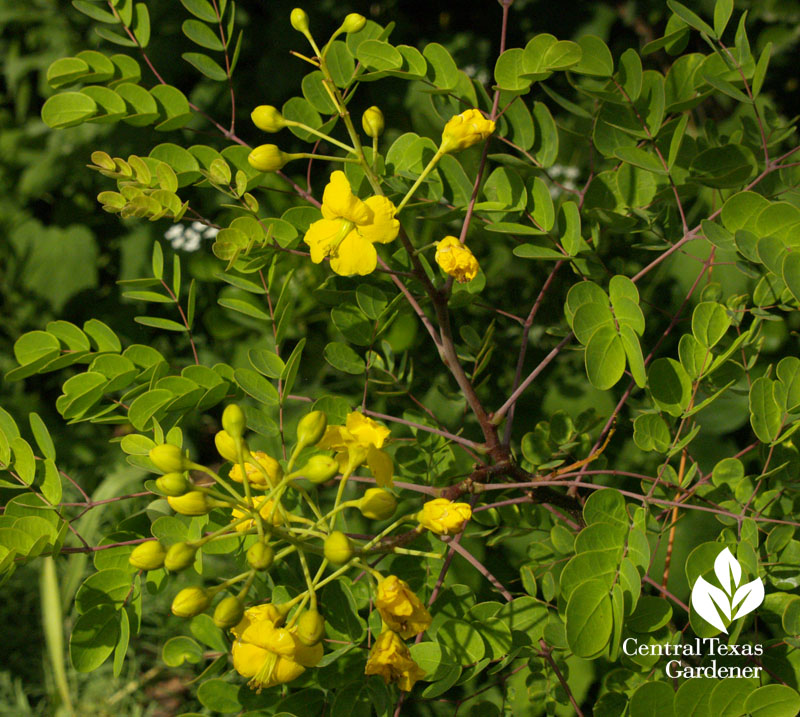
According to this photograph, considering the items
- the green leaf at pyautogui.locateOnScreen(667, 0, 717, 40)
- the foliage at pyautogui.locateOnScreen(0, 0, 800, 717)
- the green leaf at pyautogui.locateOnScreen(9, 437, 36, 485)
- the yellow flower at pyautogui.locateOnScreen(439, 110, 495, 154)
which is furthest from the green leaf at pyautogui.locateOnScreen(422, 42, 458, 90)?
the green leaf at pyautogui.locateOnScreen(9, 437, 36, 485)

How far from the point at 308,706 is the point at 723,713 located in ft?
1.29

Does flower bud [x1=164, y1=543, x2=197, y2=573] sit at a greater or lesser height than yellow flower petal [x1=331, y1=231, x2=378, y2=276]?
lesser

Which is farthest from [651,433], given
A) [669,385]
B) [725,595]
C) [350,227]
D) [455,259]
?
[350,227]

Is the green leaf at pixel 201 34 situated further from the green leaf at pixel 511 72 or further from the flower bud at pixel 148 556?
the flower bud at pixel 148 556

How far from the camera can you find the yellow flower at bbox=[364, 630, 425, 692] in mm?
631

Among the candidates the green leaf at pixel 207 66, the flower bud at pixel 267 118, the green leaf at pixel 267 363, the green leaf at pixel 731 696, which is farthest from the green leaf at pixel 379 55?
the green leaf at pixel 731 696

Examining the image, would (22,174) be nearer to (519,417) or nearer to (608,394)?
(519,417)

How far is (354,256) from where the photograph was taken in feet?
2.17

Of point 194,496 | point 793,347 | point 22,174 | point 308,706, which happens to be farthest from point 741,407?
point 22,174

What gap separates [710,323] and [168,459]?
54 cm

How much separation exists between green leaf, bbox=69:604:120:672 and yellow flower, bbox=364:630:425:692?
266 millimetres

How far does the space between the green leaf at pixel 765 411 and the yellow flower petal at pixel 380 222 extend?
0.39 meters

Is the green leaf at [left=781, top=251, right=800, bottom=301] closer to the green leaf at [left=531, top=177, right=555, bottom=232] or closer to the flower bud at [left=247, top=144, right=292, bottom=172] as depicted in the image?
the green leaf at [left=531, top=177, right=555, bottom=232]

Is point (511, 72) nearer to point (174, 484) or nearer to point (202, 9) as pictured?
point (202, 9)
